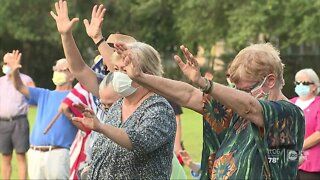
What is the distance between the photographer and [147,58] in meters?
4.72

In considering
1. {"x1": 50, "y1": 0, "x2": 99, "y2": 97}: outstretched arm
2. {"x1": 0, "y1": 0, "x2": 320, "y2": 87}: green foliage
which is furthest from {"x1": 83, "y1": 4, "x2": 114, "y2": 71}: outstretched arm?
{"x1": 0, "y1": 0, "x2": 320, "y2": 87}: green foliage

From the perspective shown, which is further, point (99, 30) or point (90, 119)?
point (99, 30)

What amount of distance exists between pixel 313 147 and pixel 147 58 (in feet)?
14.5

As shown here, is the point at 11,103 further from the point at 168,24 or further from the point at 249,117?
the point at 168,24

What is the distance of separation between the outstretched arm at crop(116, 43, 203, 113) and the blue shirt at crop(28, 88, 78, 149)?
514 cm

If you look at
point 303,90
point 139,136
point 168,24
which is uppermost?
point 168,24

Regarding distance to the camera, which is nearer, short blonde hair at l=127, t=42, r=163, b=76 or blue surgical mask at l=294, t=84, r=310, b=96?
short blonde hair at l=127, t=42, r=163, b=76

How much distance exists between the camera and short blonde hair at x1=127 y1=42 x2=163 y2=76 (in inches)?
184

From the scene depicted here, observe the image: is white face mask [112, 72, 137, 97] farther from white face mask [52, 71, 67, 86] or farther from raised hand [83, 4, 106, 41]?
white face mask [52, 71, 67, 86]

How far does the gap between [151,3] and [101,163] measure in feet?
121

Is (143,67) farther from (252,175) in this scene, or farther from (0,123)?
(0,123)

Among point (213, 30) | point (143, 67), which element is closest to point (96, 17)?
point (143, 67)

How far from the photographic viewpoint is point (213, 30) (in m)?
39.7

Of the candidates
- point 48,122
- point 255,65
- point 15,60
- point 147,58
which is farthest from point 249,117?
point 48,122
